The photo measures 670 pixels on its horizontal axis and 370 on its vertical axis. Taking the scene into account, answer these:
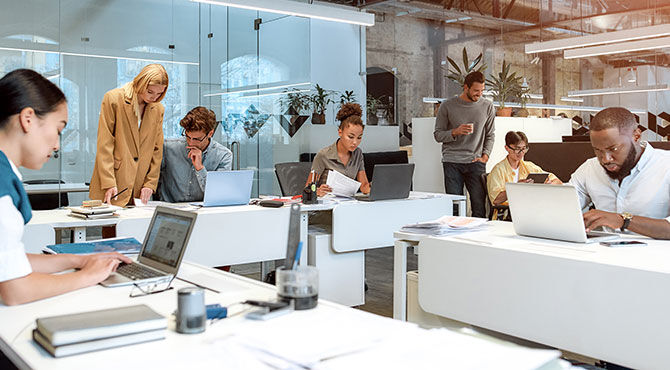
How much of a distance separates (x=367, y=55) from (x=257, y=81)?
13.2ft

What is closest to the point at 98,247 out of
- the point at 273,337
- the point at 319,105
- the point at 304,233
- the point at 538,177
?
the point at 273,337

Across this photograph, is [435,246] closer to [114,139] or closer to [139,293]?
[139,293]

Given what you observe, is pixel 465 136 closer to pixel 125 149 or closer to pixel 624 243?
pixel 125 149

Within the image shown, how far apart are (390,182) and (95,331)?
9.94 feet

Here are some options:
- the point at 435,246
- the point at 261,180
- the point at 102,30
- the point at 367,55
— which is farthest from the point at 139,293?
the point at 367,55

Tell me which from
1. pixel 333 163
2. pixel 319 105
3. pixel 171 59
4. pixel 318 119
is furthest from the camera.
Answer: pixel 319 105

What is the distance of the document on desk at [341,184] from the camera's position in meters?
4.37

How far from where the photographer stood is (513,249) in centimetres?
245

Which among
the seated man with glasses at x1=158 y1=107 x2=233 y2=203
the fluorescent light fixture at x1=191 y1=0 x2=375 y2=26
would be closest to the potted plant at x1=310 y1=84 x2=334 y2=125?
the fluorescent light fixture at x1=191 y1=0 x2=375 y2=26

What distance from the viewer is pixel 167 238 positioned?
6.61 feet

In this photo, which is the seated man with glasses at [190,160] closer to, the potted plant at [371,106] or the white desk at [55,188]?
the white desk at [55,188]

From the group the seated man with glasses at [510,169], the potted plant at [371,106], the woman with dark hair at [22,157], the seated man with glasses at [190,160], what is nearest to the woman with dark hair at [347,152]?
the seated man with glasses at [190,160]

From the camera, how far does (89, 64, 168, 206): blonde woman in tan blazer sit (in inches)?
149

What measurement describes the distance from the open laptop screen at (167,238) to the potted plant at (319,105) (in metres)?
6.45
